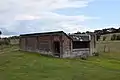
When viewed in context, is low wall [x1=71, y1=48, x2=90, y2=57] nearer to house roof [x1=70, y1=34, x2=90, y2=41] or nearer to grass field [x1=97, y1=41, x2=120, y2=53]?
house roof [x1=70, y1=34, x2=90, y2=41]

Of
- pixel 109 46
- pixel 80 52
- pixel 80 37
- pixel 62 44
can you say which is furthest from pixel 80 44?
pixel 109 46

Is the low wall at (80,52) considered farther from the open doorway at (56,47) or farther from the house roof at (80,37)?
the open doorway at (56,47)

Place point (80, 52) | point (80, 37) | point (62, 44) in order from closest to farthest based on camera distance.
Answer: point (62, 44), point (80, 52), point (80, 37)

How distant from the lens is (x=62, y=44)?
41.7 m

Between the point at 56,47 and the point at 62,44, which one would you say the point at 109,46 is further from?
the point at 62,44

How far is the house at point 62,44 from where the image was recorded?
41812 millimetres

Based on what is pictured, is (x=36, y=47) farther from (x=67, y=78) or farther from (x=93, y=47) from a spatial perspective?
(x=67, y=78)

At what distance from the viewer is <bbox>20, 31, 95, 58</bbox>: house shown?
41.8 m

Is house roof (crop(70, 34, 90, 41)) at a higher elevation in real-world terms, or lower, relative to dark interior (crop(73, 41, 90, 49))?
higher

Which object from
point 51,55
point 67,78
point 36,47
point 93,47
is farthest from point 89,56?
point 67,78

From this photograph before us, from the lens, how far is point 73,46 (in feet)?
141

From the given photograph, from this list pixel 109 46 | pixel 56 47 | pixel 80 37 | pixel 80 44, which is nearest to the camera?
pixel 56 47

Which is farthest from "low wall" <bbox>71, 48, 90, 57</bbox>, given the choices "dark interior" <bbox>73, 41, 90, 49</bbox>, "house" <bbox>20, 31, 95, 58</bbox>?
"dark interior" <bbox>73, 41, 90, 49</bbox>

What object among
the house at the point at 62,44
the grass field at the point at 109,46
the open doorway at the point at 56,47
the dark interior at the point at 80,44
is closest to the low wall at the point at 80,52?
the house at the point at 62,44
